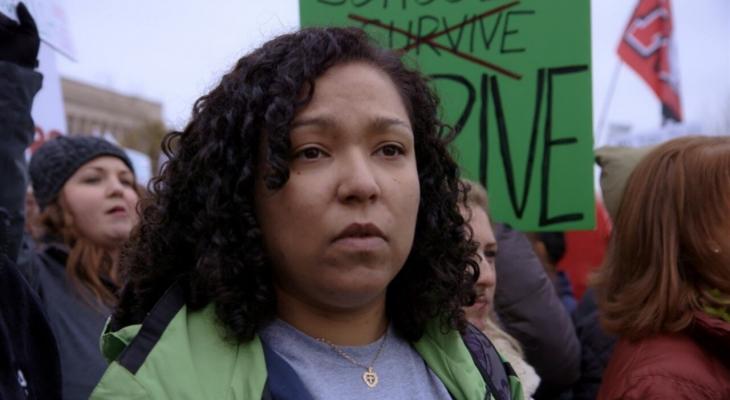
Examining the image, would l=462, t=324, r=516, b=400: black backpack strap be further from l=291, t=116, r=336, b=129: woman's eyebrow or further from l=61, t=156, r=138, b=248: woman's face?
l=61, t=156, r=138, b=248: woman's face

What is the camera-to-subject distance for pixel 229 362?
54.7 inches

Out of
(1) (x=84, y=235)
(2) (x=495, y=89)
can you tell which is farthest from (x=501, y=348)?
(1) (x=84, y=235)

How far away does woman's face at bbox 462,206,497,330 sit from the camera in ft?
8.28

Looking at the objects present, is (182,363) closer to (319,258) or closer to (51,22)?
(319,258)

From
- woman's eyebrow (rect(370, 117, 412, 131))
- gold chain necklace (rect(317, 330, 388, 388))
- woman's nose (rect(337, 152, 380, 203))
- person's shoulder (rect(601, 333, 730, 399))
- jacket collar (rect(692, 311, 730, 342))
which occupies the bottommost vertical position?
person's shoulder (rect(601, 333, 730, 399))

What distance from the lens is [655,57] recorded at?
631 centimetres

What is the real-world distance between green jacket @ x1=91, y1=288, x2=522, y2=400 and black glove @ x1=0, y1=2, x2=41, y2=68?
867mm

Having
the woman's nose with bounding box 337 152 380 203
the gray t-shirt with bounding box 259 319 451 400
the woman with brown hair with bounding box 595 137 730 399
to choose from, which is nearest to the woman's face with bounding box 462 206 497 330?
the woman with brown hair with bounding box 595 137 730 399

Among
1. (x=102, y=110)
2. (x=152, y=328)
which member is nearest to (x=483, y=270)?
(x=152, y=328)

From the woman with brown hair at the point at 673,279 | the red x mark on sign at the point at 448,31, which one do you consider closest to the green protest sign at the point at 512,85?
the red x mark on sign at the point at 448,31

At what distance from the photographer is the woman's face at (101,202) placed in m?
3.14

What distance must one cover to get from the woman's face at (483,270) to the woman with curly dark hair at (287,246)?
2.90 ft

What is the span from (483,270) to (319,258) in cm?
119

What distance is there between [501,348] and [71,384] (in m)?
1.33
